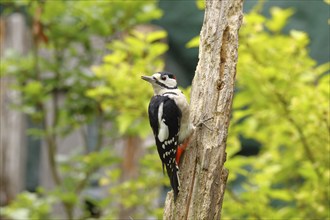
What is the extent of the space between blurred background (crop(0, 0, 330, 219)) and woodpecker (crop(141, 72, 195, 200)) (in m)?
0.40

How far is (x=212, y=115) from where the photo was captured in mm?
2584

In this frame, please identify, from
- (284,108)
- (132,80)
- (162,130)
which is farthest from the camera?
(132,80)

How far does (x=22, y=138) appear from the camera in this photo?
480cm

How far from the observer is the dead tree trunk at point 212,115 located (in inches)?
101

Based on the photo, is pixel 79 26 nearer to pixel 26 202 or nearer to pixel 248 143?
pixel 26 202

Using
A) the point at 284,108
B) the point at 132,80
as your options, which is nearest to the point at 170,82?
the point at 132,80

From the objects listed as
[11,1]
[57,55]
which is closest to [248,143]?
[57,55]

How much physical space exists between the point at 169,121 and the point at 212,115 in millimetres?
295

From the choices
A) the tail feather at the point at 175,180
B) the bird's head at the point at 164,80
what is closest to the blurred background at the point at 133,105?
the bird's head at the point at 164,80

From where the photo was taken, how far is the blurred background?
344cm

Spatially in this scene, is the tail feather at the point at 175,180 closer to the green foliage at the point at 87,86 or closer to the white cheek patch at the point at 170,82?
the white cheek patch at the point at 170,82

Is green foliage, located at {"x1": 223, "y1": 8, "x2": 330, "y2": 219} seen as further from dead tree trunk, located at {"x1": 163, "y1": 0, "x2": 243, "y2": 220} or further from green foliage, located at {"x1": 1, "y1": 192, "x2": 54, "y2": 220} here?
green foliage, located at {"x1": 1, "y1": 192, "x2": 54, "y2": 220}

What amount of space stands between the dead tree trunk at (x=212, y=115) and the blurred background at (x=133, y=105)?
616mm

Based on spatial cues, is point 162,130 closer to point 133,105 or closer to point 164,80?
point 164,80
